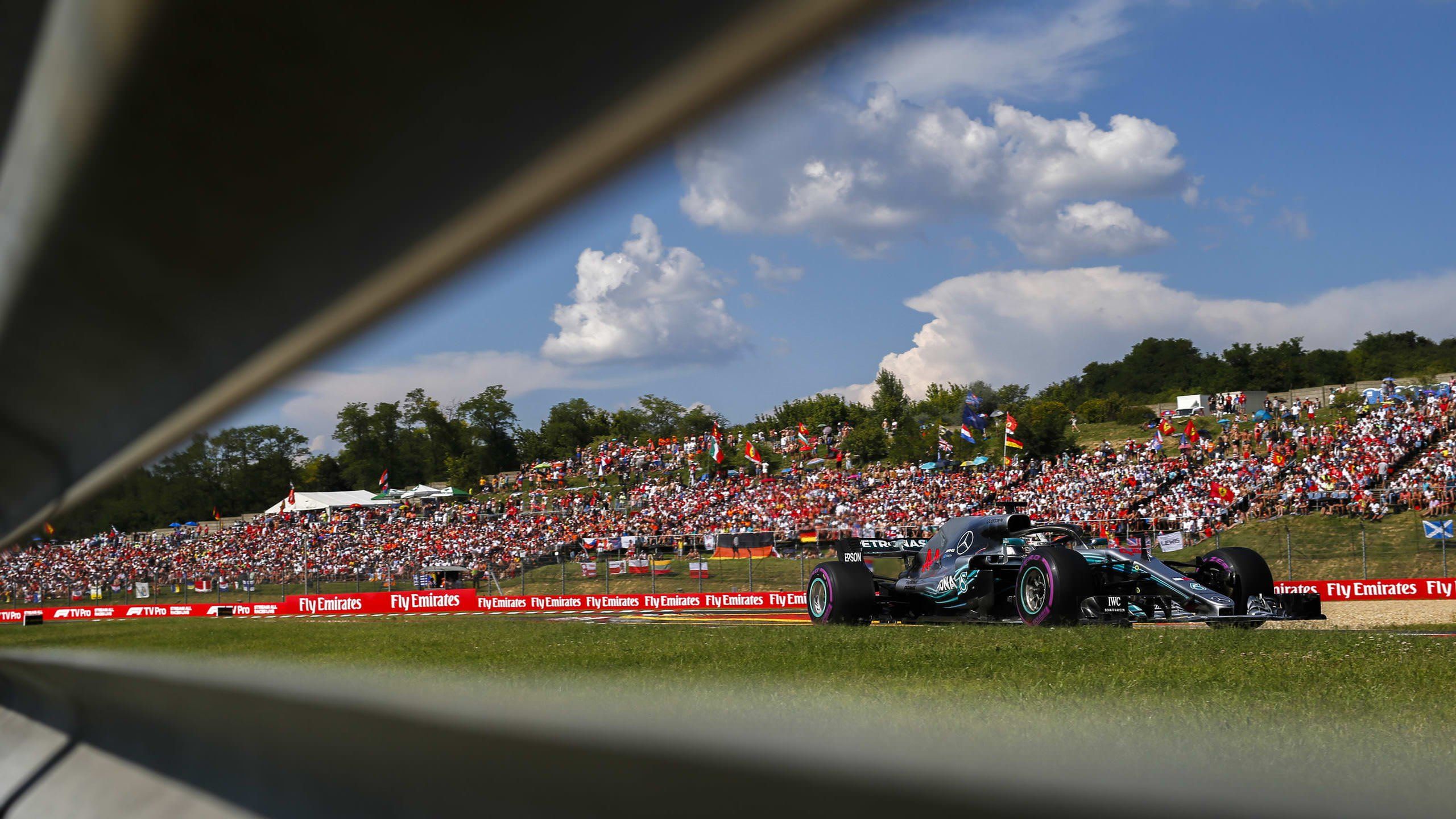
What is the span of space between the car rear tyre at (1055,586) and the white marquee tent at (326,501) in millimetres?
8012

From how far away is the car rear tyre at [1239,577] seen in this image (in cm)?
1118

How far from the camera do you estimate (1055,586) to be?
1052 cm

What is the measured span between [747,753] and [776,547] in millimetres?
22671

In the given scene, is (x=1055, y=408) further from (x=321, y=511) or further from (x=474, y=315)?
(x=474, y=315)

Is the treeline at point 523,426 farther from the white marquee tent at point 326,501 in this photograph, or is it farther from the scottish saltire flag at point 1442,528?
the scottish saltire flag at point 1442,528

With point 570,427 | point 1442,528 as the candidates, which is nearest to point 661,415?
point 570,427

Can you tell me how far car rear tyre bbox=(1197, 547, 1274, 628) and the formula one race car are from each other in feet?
0.04

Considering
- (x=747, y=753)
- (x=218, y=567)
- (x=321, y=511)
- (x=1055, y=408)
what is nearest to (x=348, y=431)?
(x=321, y=511)

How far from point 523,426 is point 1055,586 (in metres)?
8.78

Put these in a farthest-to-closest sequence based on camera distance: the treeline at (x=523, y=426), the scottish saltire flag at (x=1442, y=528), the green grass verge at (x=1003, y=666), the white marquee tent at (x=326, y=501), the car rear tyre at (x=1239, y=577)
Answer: the scottish saltire flag at (x=1442, y=528)
the car rear tyre at (x=1239, y=577)
the white marquee tent at (x=326, y=501)
the green grass verge at (x=1003, y=666)
the treeline at (x=523, y=426)

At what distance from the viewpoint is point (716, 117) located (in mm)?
1451

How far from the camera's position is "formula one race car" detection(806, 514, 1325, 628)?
10680 millimetres

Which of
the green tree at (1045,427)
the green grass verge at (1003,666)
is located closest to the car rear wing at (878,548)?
the green tree at (1045,427)

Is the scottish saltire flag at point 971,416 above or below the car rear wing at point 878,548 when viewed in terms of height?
above
